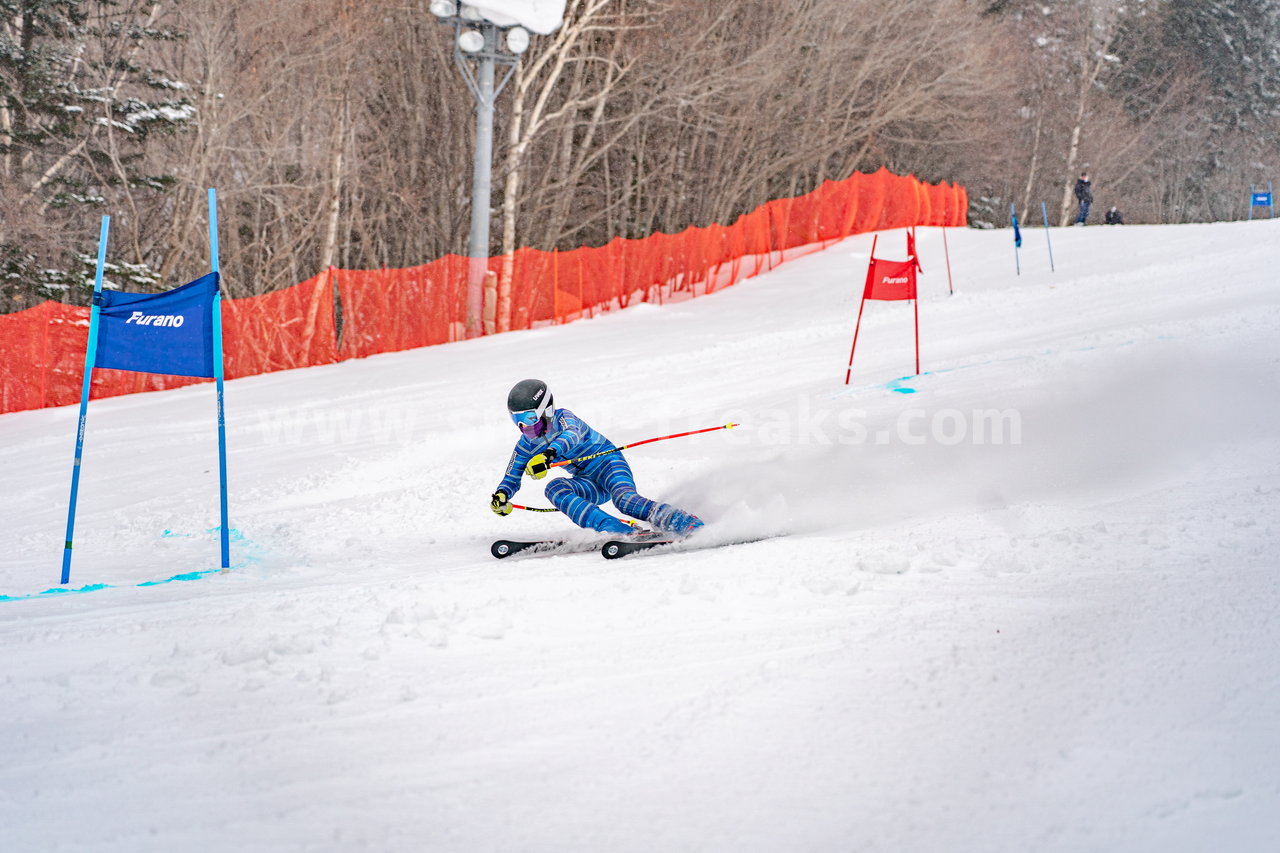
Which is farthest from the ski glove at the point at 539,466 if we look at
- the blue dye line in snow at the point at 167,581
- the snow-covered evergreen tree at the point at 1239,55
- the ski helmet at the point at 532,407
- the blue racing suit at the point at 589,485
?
the snow-covered evergreen tree at the point at 1239,55

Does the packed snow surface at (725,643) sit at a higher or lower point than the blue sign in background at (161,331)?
lower

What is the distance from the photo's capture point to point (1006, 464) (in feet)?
26.8

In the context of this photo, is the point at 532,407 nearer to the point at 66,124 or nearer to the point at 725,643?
the point at 725,643

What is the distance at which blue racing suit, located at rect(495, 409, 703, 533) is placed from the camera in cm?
711

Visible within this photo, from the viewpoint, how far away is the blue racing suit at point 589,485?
711 cm

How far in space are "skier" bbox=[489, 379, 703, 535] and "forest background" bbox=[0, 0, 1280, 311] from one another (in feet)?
44.0

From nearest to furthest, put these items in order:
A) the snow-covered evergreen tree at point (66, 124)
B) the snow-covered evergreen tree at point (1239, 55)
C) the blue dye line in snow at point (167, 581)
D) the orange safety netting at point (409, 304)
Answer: the blue dye line in snow at point (167, 581) < the orange safety netting at point (409, 304) < the snow-covered evergreen tree at point (66, 124) < the snow-covered evergreen tree at point (1239, 55)

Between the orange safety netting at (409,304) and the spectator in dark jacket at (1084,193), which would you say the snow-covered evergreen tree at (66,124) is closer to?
the orange safety netting at (409,304)

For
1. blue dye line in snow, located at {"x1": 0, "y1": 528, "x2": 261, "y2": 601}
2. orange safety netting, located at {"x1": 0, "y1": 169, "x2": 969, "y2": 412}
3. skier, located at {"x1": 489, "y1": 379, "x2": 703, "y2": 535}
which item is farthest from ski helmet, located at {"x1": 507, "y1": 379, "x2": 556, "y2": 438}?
orange safety netting, located at {"x1": 0, "y1": 169, "x2": 969, "y2": 412}

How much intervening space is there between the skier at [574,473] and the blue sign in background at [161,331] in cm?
202

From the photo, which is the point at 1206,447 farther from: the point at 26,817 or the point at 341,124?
the point at 341,124

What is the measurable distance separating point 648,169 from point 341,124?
433 inches

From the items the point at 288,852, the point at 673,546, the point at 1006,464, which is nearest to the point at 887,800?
the point at 288,852

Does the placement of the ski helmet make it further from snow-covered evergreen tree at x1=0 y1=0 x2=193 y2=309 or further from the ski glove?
snow-covered evergreen tree at x1=0 y1=0 x2=193 y2=309
